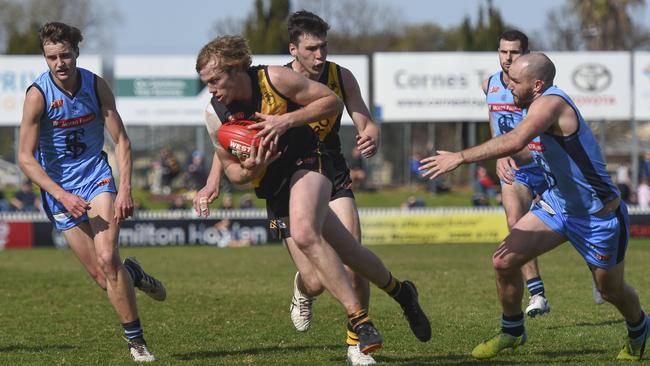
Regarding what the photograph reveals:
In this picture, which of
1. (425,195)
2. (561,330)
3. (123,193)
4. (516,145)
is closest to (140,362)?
(123,193)

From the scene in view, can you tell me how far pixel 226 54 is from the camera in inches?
275

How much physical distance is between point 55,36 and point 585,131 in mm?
3666

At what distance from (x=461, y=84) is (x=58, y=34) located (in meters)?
25.9

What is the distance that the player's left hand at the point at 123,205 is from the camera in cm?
777

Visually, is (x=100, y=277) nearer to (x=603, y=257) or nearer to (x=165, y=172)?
(x=603, y=257)

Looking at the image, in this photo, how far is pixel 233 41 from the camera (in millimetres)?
7109

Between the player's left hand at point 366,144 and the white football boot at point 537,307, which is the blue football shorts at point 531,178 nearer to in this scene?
the white football boot at point 537,307

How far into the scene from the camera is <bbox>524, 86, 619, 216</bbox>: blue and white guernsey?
7227 mm

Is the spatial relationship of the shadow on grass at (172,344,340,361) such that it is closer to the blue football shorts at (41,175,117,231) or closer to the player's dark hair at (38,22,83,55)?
the blue football shorts at (41,175,117,231)

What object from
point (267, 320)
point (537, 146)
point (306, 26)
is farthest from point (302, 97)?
point (267, 320)

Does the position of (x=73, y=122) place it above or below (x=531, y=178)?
above

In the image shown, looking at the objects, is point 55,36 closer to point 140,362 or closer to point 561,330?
point 140,362

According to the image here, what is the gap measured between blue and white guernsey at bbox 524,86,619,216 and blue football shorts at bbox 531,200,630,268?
65 millimetres

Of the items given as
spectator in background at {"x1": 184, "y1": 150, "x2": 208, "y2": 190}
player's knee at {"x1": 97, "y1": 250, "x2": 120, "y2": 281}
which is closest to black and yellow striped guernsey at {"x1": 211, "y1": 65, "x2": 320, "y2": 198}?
player's knee at {"x1": 97, "y1": 250, "x2": 120, "y2": 281}
